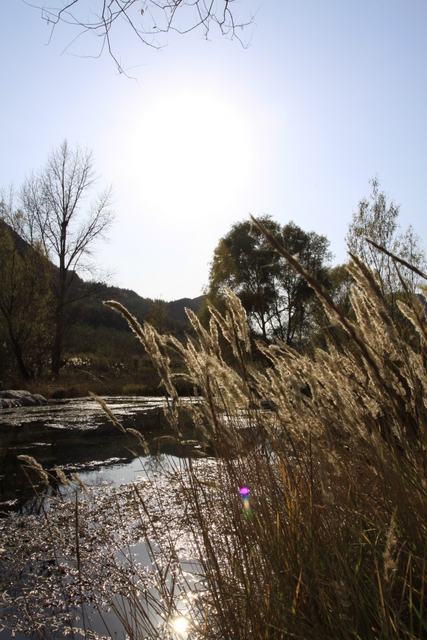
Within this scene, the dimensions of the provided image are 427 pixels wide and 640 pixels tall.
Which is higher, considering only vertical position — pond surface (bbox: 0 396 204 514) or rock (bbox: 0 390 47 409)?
rock (bbox: 0 390 47 409)

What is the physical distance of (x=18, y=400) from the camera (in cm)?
1164

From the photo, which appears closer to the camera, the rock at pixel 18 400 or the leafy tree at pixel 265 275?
the rock at pixel 18 400

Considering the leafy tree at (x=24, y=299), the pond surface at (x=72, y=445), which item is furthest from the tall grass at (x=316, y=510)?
the leafy tree at (x=24, y=299)

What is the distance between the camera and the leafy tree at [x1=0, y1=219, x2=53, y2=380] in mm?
15695

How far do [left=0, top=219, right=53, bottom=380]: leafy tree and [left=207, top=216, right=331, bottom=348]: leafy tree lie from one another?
789cm

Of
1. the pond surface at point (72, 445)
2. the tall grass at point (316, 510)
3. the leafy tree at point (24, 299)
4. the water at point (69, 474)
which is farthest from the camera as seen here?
the leafy tree at point (24, 299)

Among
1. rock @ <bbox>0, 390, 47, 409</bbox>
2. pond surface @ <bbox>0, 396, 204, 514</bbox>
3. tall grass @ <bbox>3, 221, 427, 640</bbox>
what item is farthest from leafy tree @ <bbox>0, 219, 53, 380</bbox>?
tall grass @ <bbox>3, 221, 427, 640</bbox>

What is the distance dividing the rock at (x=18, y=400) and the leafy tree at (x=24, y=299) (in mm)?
→ 4248

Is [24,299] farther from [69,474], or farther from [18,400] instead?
[69,474]

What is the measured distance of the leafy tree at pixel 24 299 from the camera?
15695mm

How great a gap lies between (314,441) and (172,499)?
2474 millimetres

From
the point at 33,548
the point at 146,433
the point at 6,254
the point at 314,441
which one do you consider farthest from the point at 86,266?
the point at 314,441

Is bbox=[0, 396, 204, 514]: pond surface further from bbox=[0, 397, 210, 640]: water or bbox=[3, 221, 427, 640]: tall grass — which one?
bbox=[3, 221, 427, 640]: tall grass

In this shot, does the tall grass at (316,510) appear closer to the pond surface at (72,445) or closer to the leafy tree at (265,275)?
the pond surface at (72,445)
